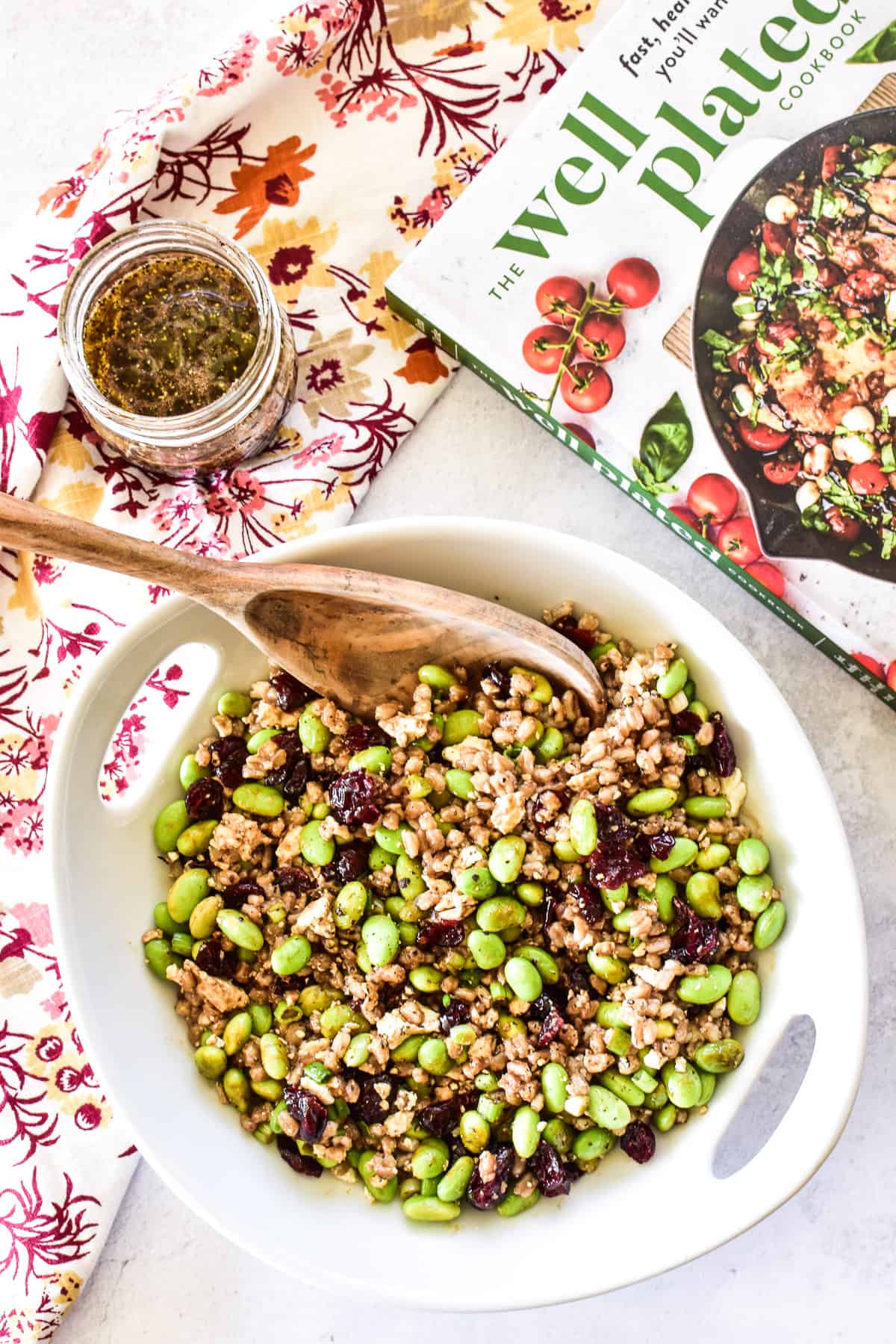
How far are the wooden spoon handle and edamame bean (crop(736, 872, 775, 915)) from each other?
798 millimetres

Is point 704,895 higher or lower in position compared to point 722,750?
lower

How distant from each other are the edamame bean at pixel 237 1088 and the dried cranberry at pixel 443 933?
310mm

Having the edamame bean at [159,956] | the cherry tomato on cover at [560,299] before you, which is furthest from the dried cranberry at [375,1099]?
the cherry tomato on cover at [560,299]

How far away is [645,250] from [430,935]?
1.09m

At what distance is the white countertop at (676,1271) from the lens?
1835mm

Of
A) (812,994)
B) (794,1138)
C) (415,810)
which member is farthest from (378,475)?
(794,1138)

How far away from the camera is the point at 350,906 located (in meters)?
1.54

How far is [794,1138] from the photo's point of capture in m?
1.45

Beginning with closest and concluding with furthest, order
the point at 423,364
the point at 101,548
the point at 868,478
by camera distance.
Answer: the point at 101,548, the point at 868,478, the point at 423,364

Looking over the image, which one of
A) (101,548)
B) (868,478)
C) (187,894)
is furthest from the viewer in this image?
(868,478)

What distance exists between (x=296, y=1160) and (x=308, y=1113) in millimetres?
106

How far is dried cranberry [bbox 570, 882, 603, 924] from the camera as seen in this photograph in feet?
5.02

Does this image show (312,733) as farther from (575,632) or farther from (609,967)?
(609,967)

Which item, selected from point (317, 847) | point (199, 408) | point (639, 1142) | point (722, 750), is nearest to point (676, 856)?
point (722, 750)
